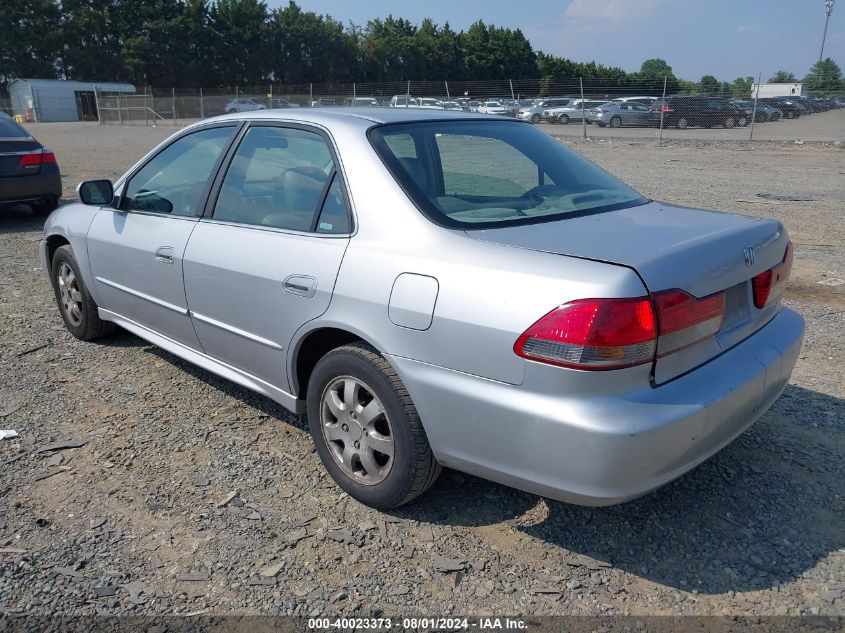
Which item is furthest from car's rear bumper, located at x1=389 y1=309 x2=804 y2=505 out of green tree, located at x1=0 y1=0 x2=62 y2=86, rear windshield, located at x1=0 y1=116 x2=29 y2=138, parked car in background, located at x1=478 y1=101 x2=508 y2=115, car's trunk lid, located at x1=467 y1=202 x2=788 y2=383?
green tree, located at x1=0 y1=0 x2=62 y2=86

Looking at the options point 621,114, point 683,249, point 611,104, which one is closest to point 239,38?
point 611,104

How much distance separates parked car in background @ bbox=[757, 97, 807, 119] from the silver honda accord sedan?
1216 inches

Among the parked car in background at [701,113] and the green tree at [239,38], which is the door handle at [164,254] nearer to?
the parked car in background at [701,113]

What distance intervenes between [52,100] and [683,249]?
5997 centimetres

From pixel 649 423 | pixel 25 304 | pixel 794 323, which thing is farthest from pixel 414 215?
pixel 25 304

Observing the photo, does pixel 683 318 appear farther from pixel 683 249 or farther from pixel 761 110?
pixel 761 110

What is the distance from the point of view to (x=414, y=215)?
9.33ft

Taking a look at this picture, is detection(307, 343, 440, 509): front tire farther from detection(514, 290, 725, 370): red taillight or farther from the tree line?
the tree line

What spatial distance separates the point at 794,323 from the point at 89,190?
400 cm

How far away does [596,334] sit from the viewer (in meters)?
Result: 2.31

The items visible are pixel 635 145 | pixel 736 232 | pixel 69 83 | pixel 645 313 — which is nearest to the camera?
pixel 645 313

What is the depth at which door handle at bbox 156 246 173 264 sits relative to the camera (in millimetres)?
3846

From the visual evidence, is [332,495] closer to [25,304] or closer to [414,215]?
[414,215]

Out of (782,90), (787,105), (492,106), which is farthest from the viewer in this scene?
(492,106)
